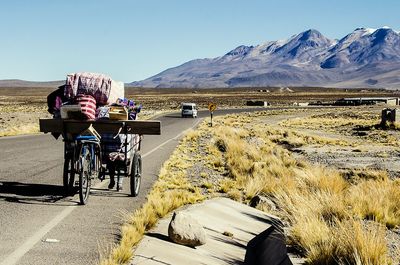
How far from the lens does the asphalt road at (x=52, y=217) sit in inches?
244

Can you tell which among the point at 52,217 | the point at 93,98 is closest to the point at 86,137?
the point at 93,98

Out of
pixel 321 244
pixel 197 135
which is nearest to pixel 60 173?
pixel 321 244

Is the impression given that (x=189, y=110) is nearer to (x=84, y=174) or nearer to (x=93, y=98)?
(x=93, y=98)

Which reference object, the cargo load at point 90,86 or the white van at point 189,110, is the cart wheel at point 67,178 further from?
the white van at point 189,110

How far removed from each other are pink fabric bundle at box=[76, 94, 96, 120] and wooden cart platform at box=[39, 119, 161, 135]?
14 cm

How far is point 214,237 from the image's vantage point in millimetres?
7766

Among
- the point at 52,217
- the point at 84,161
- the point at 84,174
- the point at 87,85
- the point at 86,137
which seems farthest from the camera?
the point at 87,85

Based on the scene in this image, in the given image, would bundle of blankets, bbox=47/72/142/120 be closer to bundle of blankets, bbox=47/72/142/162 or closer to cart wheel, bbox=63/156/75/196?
bundle of blankets, bbox=47/72/142/162

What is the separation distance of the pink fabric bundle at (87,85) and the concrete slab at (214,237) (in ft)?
8.45

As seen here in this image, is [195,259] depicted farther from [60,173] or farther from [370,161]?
[370,161]

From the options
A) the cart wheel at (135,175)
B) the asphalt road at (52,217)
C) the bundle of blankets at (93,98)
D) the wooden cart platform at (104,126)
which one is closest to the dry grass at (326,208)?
the cart wheel at (135,175)

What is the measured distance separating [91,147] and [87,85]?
1127 millimetres

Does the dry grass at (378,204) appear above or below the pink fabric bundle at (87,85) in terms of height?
below

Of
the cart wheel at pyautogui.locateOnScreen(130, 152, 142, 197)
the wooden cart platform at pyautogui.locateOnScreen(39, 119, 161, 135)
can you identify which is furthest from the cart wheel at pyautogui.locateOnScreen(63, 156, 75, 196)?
the cart wheel at pyautogui.locateOnScreen(130, 152, 142, 197)
